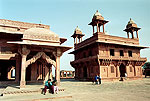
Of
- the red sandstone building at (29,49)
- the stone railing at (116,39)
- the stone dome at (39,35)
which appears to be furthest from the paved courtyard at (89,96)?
the stone railing at (116,39)

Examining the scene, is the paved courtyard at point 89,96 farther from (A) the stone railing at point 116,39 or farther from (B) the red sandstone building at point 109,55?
(A) the stone railing at point 116,39

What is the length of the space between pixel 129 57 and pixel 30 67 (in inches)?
785

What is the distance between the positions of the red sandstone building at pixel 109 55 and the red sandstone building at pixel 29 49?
881 centimetres

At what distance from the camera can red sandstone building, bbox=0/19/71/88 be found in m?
11.0

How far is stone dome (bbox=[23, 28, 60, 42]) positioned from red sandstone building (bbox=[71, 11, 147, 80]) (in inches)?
462

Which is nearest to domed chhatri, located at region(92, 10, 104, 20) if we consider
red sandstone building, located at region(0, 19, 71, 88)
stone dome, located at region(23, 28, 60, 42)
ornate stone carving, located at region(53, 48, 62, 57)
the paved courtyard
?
red sandstone building, located at region(0, 19, 71, 88)

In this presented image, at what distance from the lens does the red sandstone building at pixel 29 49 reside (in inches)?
433

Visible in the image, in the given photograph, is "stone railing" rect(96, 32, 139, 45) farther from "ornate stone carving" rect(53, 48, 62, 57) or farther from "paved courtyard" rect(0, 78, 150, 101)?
"paved courtyard" rect(0, 78, 150, 101)

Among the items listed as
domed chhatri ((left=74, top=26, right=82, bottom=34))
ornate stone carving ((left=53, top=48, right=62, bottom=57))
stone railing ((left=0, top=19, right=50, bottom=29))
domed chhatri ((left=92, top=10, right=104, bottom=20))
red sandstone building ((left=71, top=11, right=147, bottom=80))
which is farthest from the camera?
domed chhatri ((left=74, top=26, right=82, bottom=34))

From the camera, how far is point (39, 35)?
12.3 m

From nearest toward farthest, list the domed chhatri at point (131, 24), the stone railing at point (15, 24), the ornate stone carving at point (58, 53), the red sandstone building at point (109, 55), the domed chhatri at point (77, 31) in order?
the ornate stone carving at point (58, 53), the stone railing at point (15, 24), the red sandstone building at point (109, 55), the domed chhatri at point (131, 24), the domed chhatri at point (77, 31)

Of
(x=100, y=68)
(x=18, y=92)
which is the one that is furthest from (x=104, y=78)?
(x=18, y=92)

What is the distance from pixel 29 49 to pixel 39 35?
1852 mm

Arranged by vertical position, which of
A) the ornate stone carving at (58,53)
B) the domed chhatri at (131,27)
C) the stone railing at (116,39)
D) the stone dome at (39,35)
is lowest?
the ornate stone carving at (58,53)
